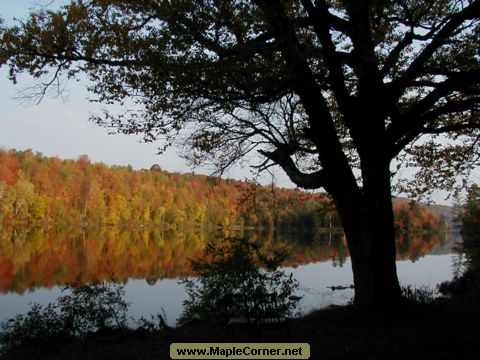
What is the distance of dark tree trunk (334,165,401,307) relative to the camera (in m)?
6.78

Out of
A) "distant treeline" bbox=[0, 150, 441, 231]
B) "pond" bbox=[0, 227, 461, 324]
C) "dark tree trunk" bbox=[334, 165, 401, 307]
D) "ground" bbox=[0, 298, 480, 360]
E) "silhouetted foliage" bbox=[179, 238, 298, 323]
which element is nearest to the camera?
"ground" bbox=[0, 298, 480, 360]

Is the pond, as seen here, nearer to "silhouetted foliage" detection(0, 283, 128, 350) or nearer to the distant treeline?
"silhouetted foliage" detection(0, 283, 128, 350)

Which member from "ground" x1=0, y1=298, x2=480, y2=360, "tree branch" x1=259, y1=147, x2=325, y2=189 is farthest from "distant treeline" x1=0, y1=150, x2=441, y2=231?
"ground" x1=0, y1=298, x2=480, y2=360

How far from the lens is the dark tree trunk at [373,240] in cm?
678

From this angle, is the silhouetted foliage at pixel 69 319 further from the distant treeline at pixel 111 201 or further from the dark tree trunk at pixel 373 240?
the distant treeline at pixel 111 201

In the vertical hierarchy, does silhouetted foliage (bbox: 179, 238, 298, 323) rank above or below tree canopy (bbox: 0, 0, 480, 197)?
below

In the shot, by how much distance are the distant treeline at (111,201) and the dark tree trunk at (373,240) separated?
50300mm

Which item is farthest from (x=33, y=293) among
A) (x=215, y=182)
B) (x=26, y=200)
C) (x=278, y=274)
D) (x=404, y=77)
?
(x=26, y=200)

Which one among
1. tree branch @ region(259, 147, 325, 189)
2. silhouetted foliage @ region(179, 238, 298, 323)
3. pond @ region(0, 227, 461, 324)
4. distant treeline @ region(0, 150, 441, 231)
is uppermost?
distant treeline @ region(0, 150, 441, 231)

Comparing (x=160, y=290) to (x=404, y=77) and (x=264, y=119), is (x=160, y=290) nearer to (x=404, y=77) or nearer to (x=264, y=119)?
(x=264, y=119)

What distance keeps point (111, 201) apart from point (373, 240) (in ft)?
278

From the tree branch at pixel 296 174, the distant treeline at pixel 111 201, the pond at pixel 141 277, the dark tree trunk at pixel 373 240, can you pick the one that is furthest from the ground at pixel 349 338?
the distant treeline at pixel 111 201

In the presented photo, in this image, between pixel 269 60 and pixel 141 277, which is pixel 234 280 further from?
pixel 141 277

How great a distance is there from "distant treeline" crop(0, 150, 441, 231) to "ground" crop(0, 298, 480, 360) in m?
50.2
